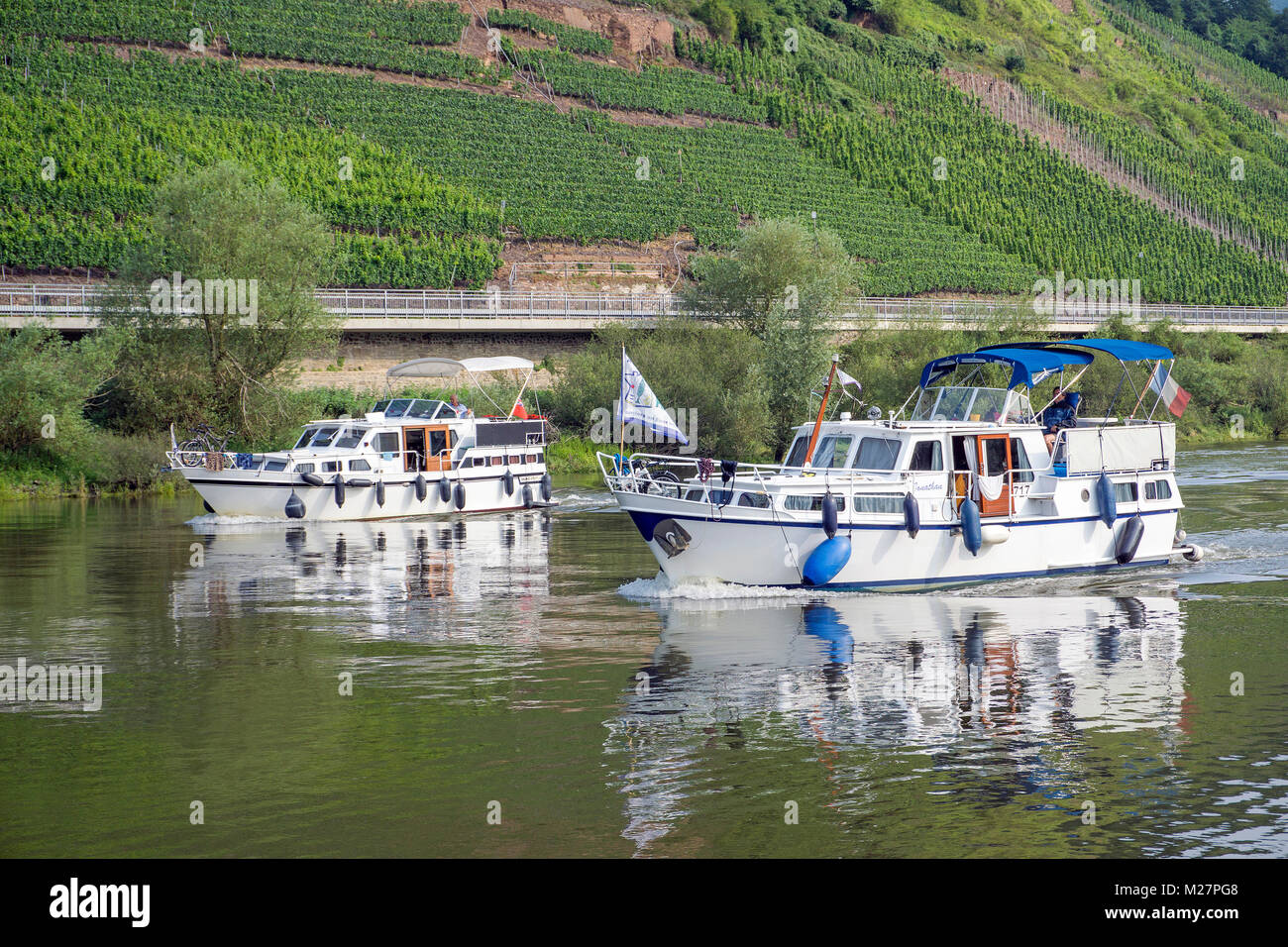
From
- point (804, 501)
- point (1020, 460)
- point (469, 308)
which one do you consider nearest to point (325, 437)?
point (804, 501)

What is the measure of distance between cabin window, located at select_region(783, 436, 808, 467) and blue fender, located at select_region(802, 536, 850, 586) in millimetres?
3324

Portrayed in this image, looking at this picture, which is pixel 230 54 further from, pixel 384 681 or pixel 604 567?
pixel 384 681

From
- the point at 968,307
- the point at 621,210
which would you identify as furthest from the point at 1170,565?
the point at 621,210

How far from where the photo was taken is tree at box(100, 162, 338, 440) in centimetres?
5128

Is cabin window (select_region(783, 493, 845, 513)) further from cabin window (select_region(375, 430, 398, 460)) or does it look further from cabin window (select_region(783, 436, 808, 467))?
cabin window (select_region(375, 430, 398, 460))

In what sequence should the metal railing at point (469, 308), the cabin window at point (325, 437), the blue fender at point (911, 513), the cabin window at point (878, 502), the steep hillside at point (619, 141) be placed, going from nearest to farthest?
1. the cabin window at point (878, 502)
2. the blue fender at point (911, 513)
3. the cabin window at point (325, 437)
4. the metal railing at point (469, 308)
5. the steep hillside at point (619, 141)

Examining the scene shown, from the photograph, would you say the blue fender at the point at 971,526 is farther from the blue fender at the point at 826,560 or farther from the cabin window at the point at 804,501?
the cabin window at the point at 804,501

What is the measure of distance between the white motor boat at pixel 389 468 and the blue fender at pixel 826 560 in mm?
19809

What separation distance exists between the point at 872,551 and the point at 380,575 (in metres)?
10.9

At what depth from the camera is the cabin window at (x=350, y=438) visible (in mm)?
43438

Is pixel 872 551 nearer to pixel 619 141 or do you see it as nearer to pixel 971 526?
pixel 971 526

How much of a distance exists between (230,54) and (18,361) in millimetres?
63130

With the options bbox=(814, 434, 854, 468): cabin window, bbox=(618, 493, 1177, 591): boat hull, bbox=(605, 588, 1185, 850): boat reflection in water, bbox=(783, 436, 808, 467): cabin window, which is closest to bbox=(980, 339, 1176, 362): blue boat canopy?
bbox=(618, 493, 1177, 591): boat hull

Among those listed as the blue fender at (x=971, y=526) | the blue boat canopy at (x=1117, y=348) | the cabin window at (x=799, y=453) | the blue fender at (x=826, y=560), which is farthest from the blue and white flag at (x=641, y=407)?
the blue boat canopy at (x=1117, y=348)
